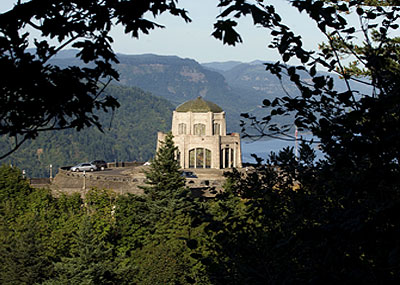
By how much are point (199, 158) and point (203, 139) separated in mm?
2217

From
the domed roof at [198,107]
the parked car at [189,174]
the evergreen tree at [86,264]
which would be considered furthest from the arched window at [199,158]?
the evergreen tree at [86,264]

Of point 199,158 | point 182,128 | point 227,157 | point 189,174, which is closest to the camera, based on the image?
point 189,174

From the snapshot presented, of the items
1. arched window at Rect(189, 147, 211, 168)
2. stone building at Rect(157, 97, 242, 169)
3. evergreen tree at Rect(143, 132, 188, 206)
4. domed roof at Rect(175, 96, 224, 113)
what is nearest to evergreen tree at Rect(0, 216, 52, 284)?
evergreen tree at Rect(143, 132, 188, 206)

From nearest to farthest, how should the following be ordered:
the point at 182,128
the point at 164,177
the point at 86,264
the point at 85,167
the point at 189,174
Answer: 1. the point at 86,264
2. the point at 164,177
3. the point at 189,174
4. the point at 182,128
5. the point at 85,167

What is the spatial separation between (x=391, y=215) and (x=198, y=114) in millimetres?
63521

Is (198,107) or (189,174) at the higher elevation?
(198,107)

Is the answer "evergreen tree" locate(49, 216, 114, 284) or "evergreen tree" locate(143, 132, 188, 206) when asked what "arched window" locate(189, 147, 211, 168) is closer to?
"evergreen tree" locate(143, 132, 188, 206)

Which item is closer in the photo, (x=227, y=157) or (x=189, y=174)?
(x=189, y=174)

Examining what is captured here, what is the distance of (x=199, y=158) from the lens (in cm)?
7012

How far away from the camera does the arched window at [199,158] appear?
229ft

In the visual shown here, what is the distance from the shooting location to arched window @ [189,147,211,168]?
6969 cm

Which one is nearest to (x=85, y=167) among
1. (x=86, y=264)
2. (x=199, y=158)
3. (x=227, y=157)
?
(x=199, y=158)

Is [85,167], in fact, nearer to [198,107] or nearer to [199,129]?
[199,129]

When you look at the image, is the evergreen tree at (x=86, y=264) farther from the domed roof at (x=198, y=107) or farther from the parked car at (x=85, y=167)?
the parked car at (x=85, y=167)
